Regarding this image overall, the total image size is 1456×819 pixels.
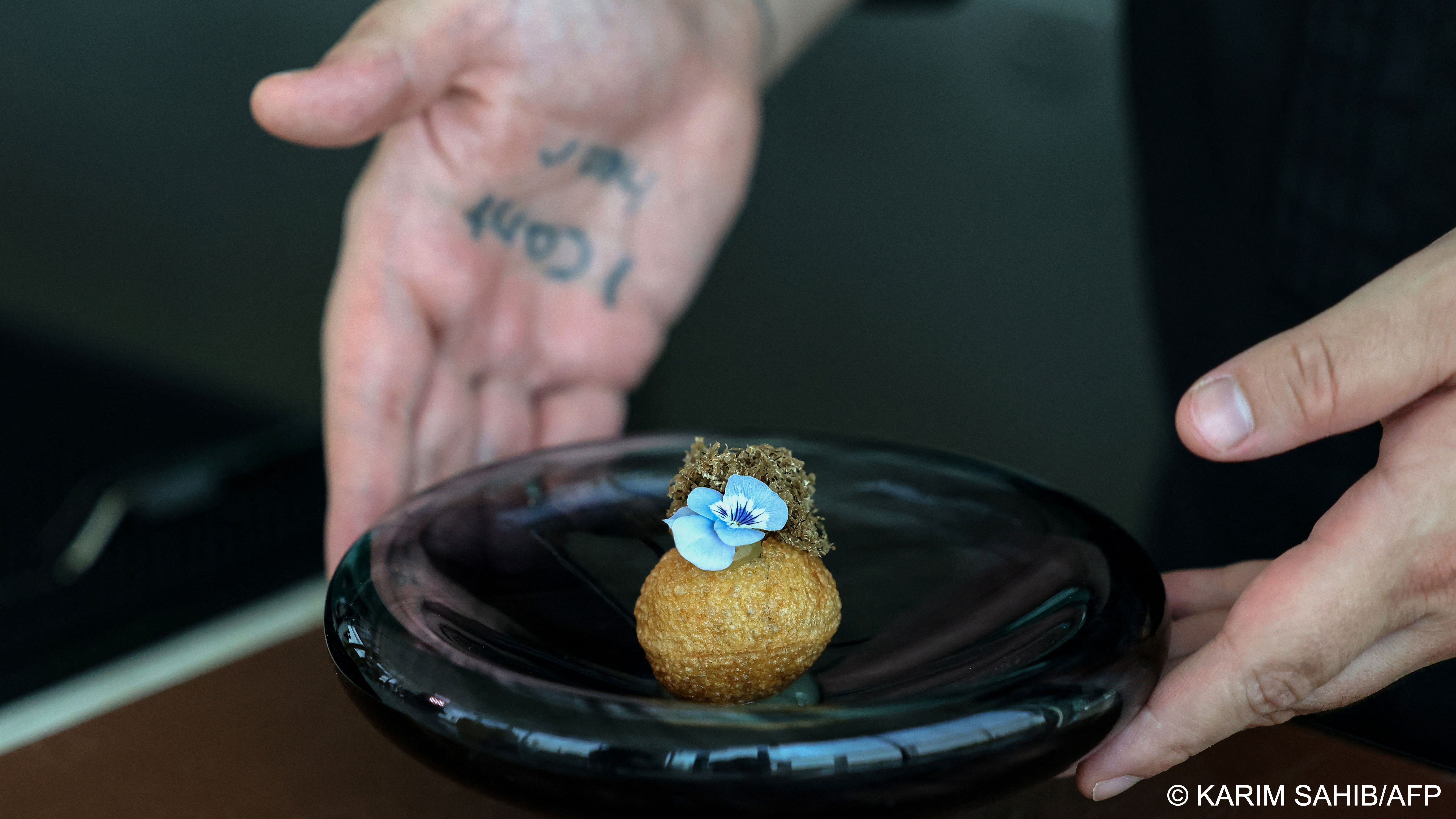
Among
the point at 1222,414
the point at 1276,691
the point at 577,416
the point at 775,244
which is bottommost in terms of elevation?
the point at 775,244

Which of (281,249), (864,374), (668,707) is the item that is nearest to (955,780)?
(668,707)

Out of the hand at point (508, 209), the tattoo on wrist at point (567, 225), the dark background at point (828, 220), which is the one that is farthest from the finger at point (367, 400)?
the dark background at point (828, 220)

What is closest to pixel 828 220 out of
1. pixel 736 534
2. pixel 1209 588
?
pixel 1209 588

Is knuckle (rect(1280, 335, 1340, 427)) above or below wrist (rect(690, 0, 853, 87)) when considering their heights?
below

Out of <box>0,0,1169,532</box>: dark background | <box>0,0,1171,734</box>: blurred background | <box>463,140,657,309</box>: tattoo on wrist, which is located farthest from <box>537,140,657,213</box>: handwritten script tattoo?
<box>0,0,1169,532</box>: dark background

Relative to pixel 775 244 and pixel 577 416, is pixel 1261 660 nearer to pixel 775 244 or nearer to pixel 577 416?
pixel 577 416

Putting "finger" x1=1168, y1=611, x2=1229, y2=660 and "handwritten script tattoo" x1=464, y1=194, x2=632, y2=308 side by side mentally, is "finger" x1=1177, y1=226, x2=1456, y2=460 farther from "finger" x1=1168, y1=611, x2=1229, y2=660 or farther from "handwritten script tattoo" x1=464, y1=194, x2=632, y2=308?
"handwritten script tattoo" x1=464, y1=194, x2=632, y2=308
